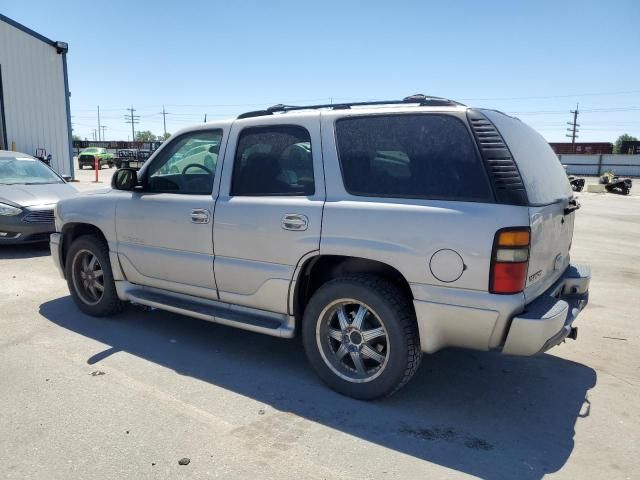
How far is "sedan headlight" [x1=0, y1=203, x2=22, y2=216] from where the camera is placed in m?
7.78

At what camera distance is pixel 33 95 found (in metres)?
17.8

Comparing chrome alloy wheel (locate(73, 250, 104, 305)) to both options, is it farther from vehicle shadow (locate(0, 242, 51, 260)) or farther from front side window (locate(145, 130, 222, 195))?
vehicle shadow (locate(0, 242, 51, 260))

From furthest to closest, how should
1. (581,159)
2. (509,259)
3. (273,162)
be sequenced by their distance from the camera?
(581,159)
(273,162)
(509,259)

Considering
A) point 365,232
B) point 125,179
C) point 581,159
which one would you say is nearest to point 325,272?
point 365,232

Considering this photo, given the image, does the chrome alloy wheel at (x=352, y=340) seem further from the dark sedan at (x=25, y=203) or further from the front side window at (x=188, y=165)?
the dark sedan at (x=25, y=203)

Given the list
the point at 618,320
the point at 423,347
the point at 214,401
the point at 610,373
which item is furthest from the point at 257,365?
the point at 618,320

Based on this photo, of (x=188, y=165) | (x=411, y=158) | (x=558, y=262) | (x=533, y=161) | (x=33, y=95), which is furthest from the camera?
(x=33, y=95)

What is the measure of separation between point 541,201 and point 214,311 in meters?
2.52

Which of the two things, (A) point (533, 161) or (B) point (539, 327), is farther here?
(A) point (533, 161)

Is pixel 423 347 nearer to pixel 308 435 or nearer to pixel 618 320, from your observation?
pixel 308 435

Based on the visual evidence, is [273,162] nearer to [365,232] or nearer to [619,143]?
[365,232]

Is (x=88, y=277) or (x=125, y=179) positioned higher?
(x=125, y=179)

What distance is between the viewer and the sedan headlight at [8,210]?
7.78m

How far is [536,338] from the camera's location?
9.51 ft
